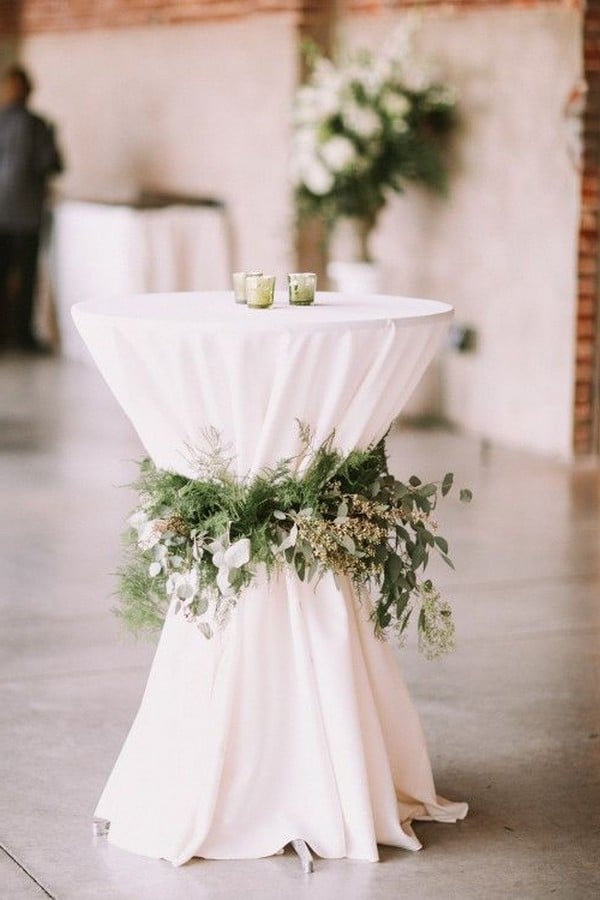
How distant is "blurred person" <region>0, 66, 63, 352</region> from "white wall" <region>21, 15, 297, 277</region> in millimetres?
501

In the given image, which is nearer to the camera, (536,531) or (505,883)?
(505,883)

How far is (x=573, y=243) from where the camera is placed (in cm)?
758

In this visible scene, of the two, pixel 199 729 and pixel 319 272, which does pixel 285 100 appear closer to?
pixel 319 272

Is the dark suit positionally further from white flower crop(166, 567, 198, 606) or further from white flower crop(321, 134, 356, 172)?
white flower crop(166, 567, 198, 606)

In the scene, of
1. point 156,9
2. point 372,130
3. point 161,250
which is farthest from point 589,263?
point 156,9

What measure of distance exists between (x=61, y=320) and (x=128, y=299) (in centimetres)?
755

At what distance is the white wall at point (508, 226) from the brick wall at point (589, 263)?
0.13ft

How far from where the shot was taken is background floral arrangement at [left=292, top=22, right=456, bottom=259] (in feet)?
26.8

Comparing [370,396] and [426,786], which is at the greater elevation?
[370,396]

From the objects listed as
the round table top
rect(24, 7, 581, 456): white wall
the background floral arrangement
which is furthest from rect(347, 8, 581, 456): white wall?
the round table top

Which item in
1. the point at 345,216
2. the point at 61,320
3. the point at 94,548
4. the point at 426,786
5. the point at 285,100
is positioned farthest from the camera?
the point at 61,320

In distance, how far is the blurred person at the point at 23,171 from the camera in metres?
10.9

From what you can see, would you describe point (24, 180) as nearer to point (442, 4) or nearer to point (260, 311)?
point (442, 4)

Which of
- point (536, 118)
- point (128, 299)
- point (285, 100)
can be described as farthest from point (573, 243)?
point (128, 299)
